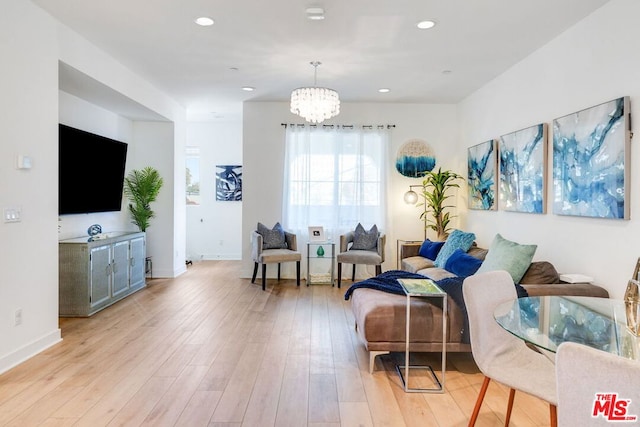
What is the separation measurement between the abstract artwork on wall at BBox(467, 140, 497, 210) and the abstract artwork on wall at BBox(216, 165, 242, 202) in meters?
4.72

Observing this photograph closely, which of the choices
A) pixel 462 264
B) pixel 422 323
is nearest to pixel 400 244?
pixel 462 264

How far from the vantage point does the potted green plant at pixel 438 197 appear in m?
5.97

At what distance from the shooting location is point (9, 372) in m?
2.91

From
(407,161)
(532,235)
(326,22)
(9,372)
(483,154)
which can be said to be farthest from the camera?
(407,161)

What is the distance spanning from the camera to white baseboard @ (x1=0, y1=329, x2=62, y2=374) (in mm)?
2939

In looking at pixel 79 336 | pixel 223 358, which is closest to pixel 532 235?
pixel 223 358

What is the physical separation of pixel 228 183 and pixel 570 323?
7.42 metres

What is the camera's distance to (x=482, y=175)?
534 cm

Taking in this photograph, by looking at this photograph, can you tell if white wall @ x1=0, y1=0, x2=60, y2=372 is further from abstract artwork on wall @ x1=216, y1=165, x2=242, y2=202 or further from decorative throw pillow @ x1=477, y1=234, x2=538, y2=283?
abstract artwork on wall @ x1=216, y1=165, x2=242, y2=202

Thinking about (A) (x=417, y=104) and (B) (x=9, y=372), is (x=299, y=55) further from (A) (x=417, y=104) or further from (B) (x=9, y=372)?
(B) (x=9, y=372)

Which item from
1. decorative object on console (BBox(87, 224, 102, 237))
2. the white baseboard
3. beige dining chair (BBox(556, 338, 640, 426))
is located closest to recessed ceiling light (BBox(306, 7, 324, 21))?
beige dining chair (BBox(556, 338, 640, 426))

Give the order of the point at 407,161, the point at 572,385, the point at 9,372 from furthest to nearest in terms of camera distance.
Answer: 1. the point at 407,161
2. the point at 9,372
3. the point at 572,385

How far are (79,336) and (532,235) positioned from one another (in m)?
4.56

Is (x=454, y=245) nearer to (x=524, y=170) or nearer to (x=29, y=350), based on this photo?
(x=524, y=170)
